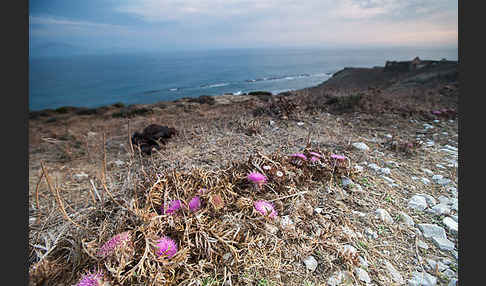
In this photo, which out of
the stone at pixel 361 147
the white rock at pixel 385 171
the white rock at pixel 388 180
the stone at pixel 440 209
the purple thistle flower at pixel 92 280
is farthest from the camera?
the stone at pixel 361 147

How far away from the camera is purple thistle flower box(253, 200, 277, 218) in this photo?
1370 mm

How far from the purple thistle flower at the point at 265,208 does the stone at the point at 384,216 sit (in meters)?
0.83

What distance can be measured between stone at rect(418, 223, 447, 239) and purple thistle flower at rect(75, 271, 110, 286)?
2006mm

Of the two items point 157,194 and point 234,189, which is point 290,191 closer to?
point 234,189

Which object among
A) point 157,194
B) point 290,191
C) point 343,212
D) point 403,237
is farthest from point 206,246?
point 403,237

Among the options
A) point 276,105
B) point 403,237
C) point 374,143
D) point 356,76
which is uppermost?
point 356,76

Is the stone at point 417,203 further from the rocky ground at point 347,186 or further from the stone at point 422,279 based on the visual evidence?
the stone at point 422,279

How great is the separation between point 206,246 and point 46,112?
1178 centimetres

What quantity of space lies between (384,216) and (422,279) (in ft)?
1.49

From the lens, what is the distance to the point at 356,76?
17125mm

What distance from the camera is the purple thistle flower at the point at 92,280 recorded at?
896mm

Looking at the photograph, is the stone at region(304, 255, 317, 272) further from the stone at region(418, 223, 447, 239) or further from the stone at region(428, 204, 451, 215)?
the stone at region(428, 204, 451, 215)

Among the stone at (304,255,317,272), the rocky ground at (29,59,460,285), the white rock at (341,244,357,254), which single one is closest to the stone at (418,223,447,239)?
the rocky ground at (29,59,460,285)

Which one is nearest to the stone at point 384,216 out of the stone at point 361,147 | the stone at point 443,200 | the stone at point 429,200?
the stone at point 429,200
